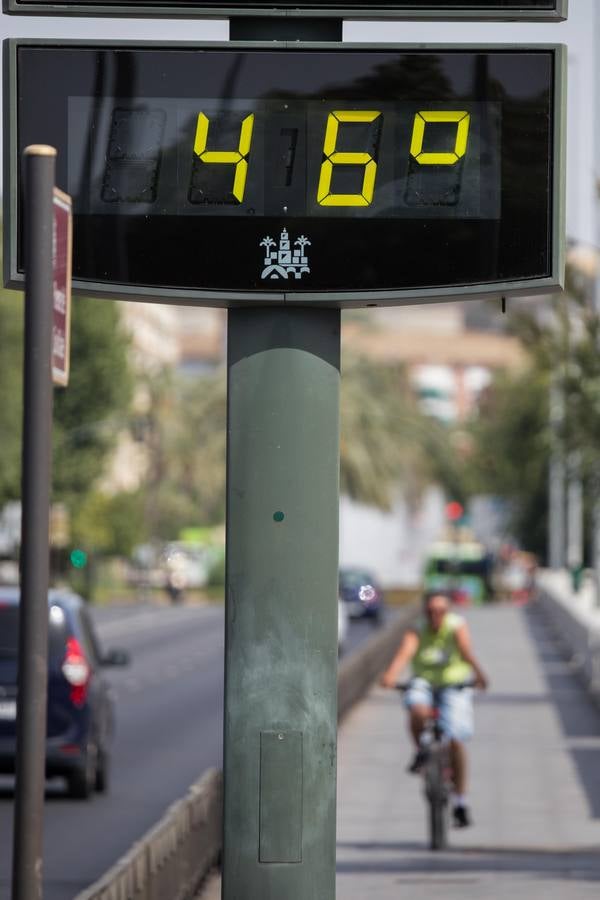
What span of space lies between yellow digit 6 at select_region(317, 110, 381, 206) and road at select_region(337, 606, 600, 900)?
19.6ft

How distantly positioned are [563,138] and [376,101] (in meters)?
0.59

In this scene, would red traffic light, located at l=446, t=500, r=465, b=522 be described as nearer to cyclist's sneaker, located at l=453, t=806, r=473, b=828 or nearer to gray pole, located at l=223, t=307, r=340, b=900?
cyclist's sneaker, located at l=453, t=806, r=473, b=828

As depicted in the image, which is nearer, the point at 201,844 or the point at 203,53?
the point at 203,53

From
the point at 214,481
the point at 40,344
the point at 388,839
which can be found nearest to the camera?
the point at 40,344

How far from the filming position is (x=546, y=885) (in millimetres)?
13211

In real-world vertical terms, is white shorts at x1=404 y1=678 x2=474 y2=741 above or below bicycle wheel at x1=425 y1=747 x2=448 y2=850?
above

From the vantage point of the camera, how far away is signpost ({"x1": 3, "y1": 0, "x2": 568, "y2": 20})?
25.0ft

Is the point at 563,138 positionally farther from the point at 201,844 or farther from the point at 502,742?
the point at 502,742

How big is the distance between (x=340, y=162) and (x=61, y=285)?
1406 millimetres

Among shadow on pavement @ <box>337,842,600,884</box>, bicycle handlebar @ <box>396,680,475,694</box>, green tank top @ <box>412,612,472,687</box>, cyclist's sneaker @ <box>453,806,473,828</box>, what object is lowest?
shadow on pavement @ <box>337,842,600,884</box>

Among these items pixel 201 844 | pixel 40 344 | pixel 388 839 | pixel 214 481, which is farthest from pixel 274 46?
pixel 214 481

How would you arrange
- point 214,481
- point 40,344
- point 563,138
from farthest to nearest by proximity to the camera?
point 214,481 → point 563,138 → point 40,344

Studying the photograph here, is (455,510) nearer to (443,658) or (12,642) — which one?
(12,642)

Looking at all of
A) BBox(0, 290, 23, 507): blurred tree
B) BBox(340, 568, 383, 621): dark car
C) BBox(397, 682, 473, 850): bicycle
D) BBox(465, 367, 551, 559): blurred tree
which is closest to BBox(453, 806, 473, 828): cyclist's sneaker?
BBox(397, 682, 473, 850): bicycle
